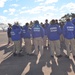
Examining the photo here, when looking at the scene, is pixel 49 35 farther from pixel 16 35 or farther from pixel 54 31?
pixel 16 35

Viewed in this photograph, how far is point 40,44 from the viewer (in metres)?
14.4

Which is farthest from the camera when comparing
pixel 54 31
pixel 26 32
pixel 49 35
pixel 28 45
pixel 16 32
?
pixel 28 45

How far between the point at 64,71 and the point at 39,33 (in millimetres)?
4370

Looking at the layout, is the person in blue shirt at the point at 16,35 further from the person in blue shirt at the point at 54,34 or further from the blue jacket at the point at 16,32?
the person in blue shirt at the point at 54,34

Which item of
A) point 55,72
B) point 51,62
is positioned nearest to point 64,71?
point 55,72

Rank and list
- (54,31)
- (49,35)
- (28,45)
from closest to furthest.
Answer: (54,31) < (49,35) < (28,45)

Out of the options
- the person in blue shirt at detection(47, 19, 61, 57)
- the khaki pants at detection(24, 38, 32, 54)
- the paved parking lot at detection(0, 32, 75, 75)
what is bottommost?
the paved parking lot at detection(0, 32, 75, 75)

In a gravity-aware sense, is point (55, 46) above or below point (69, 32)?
below

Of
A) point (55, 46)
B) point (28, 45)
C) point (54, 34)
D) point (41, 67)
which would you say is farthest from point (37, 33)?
point (41, 67)

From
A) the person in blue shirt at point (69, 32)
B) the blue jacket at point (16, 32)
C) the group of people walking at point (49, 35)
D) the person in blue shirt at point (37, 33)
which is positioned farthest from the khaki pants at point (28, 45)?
the person in blue shirt at point (69, 32)

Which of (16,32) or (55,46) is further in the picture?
(16,32)

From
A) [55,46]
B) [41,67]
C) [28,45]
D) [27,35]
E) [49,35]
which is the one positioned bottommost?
[41,67]

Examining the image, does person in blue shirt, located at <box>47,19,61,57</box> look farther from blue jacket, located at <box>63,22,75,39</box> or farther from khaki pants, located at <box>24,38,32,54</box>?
khaki pants, located at <box>24,38,32,54</box>

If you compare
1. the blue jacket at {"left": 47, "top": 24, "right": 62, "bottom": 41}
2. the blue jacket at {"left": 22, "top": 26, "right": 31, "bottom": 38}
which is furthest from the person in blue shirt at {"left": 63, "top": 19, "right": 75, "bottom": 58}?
the blue jacket at {"left": 22, "top": 26, "right": 31, "bottom": 38}
